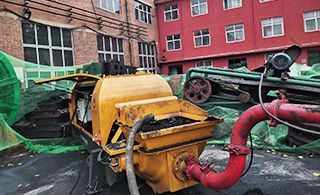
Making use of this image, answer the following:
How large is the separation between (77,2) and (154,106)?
12.9 meters

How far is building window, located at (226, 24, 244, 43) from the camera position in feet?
71.9

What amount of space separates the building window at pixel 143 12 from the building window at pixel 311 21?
12.8 m

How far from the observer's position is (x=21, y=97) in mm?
7184

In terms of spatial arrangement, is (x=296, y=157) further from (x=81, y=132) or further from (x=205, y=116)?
(x=81, y=132)

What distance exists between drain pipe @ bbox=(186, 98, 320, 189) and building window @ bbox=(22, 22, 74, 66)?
10922 millimetres

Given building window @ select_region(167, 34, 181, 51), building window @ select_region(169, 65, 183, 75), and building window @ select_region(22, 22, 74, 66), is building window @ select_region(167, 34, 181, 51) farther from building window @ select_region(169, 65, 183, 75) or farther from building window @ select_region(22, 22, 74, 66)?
building window @ select_region(22, 22, 74, 66)

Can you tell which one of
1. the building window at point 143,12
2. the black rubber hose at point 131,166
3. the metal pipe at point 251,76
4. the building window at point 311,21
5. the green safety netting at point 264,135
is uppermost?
the building window at point 143,12

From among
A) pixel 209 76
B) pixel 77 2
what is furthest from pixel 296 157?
pixel 77 2

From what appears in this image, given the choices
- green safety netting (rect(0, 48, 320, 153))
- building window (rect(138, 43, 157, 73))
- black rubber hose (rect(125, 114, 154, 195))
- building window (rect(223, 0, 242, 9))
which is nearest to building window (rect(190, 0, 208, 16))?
building window (rect(223, 0, 242, 9))

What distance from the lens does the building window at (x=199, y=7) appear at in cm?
2326

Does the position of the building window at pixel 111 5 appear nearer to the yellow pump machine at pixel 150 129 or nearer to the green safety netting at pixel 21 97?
the green safety netting at pixel 21 97

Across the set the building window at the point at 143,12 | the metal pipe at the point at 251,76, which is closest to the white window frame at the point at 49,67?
the metal pipe at the point at 251,76

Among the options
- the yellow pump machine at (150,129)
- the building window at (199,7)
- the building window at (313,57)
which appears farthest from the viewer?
the building window at (199,7)

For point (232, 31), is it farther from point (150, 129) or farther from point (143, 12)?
point (150, 129)
